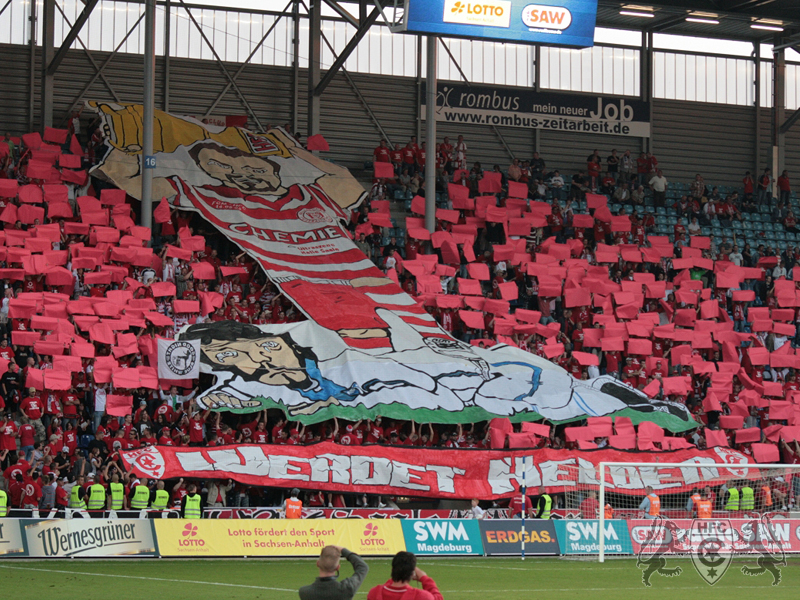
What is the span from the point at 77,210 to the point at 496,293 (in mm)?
11699

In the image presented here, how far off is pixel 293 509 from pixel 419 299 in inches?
404

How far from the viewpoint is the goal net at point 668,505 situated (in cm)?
2103

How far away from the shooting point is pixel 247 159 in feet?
114

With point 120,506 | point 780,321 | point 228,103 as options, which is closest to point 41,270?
point 120,506

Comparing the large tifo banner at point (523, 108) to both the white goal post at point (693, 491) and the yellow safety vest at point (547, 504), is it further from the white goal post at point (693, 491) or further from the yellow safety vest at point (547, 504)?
the yellow safety vest at point (547, 504)

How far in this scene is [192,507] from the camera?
22281 mm

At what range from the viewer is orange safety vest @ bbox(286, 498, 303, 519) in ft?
73.5

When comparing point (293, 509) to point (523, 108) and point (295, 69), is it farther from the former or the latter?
point (523, 108)

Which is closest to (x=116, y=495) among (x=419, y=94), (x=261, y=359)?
(x=261, y=359)

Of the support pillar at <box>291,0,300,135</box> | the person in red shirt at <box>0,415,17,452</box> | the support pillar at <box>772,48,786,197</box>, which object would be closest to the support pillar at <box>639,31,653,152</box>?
the support pillar at <box>772,48,786,197</box>

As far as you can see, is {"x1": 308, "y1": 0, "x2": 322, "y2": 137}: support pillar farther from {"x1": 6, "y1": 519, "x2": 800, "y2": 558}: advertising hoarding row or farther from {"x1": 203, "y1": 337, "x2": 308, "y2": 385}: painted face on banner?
{"x1": 6, "y1": 519, "x2": 800, "y2": 558}: advertising hoarding row

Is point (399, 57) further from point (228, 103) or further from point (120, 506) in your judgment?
point (120, 506)

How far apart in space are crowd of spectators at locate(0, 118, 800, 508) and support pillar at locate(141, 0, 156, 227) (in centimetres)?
56

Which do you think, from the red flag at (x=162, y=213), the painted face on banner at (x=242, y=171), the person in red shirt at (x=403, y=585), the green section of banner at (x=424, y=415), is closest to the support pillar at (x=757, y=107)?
the green section of banner at (x=424, y=415)
